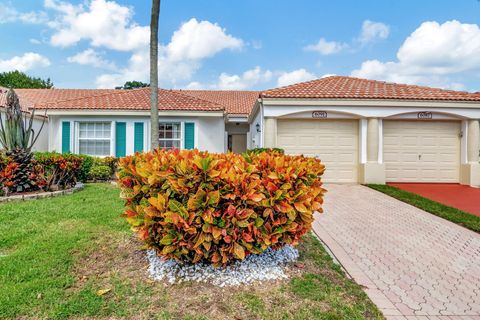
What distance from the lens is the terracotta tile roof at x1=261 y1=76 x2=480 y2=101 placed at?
459 inches

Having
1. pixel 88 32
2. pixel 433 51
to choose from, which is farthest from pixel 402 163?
pixel 88 32

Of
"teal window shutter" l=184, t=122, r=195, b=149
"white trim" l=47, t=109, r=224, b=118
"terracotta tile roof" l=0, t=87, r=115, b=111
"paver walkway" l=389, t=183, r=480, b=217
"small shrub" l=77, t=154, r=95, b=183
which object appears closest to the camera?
"paver walkway" l=389, t=183, r=480, b=217

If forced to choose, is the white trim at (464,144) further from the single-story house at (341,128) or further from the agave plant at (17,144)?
the agave plant at (17,144)

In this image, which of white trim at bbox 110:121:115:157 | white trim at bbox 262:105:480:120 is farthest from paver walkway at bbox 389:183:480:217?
white trim at bbox 110:121:115:157

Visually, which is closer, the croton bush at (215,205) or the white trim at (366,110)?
the croton bush at (215,205)

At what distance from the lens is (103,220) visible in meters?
5.69

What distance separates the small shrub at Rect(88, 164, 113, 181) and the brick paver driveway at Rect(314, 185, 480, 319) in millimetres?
8958

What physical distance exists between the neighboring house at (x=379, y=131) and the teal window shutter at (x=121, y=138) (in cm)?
622

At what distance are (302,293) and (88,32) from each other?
760 inches

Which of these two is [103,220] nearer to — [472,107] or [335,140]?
[335,140]

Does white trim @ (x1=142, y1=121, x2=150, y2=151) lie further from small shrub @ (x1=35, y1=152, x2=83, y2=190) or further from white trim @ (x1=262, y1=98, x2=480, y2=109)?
white trim @ (x1=262, y1=98, x2=480, y2=109)

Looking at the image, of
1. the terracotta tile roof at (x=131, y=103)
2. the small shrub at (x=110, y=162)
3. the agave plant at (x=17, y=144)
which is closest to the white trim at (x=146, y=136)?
the terracotta tile roof at (x=131, y=103)

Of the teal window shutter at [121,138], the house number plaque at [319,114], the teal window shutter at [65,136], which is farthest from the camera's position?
the teal window shutter at [121,138]

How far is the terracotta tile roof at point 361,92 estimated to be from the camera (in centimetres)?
1166
